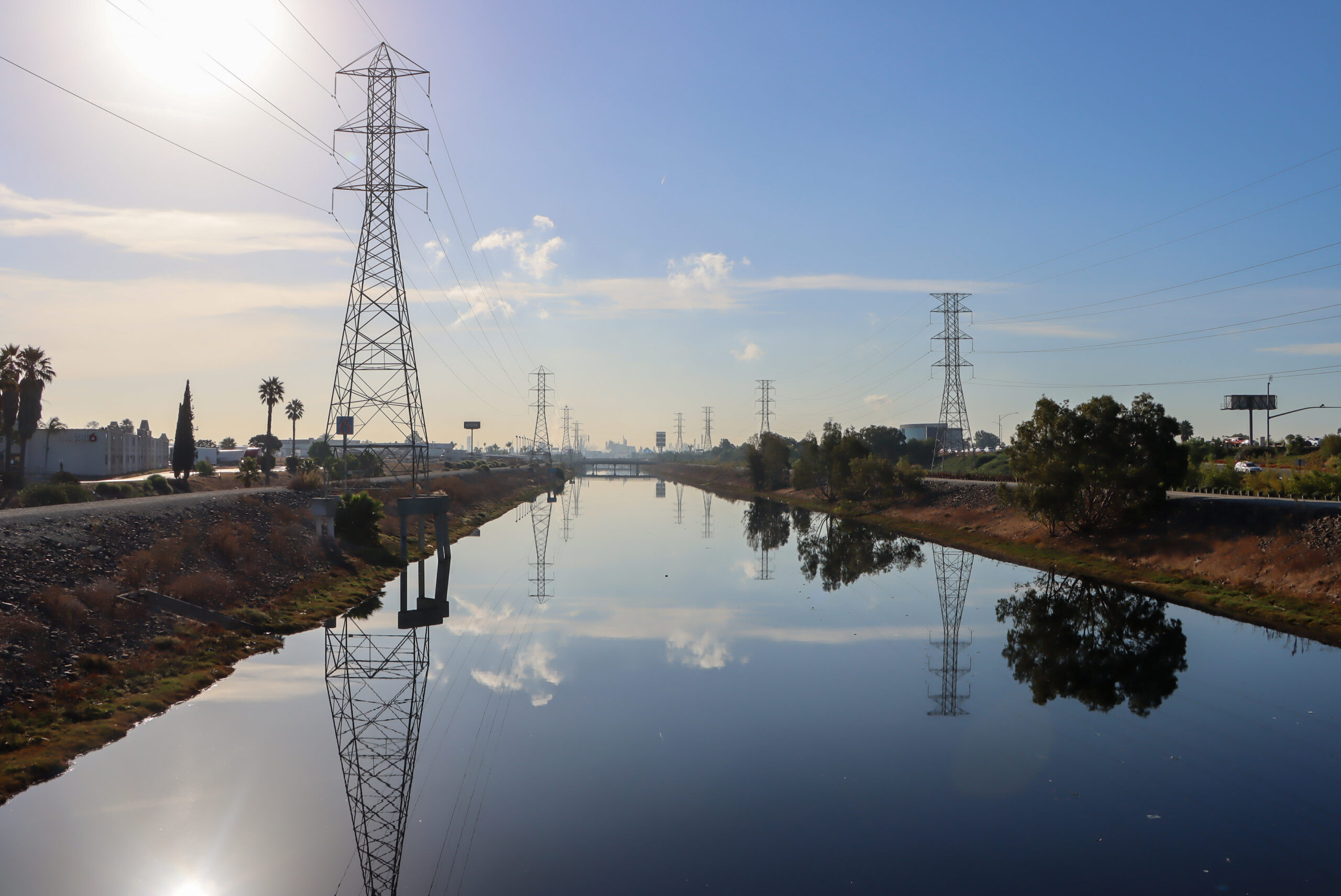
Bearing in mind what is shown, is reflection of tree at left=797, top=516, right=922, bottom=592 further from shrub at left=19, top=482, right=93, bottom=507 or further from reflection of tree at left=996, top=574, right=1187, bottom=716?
shrub at left=19, top=482, right=93, bottom=507

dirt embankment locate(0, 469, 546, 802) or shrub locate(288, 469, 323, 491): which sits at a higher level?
shrub locate(288, 469, 323, 491)

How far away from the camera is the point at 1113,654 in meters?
29.3

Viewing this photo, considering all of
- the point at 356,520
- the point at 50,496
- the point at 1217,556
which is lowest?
the point at 1217,556

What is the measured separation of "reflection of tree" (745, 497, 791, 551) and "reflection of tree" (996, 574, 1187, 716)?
26.5 m

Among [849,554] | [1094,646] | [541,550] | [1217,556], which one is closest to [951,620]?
[1094,646]

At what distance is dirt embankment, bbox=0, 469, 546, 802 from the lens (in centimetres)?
1989

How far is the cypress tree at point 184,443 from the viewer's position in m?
85.0

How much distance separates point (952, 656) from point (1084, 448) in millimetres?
28064

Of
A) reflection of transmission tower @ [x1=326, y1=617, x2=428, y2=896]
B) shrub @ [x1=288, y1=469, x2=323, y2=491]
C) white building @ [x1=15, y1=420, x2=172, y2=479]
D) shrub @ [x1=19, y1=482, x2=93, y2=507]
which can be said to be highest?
white building @ [x1=15, y1=420, x2=172, y2=479]

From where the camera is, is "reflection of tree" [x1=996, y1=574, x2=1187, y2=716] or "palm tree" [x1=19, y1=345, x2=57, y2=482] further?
"palm tree" [x1=19, y1=345, x2=57, y2=482]

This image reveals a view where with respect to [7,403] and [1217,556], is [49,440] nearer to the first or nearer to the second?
[7,403]

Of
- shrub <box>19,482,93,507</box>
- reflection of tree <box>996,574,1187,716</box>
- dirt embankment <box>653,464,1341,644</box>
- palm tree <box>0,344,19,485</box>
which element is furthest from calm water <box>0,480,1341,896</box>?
palm tree <box>0,344,19,485</box>

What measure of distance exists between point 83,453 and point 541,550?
7138 cm

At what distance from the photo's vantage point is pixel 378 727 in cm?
2170
